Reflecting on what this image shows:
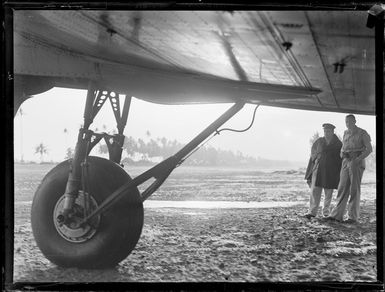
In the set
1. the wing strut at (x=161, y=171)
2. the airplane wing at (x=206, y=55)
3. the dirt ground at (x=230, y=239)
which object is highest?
the airplane wing at (x=206, y=55)

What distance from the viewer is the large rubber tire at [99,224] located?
340 centimetres

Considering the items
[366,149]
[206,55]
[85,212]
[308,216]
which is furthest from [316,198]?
[85,212]

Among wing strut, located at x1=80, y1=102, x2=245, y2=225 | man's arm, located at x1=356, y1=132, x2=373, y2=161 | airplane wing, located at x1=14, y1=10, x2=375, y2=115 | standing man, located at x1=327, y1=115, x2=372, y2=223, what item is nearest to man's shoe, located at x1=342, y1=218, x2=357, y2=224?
standing man, located at x1=327, y1=115, x2=372, y2=223

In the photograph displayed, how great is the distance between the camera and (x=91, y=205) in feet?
11.2

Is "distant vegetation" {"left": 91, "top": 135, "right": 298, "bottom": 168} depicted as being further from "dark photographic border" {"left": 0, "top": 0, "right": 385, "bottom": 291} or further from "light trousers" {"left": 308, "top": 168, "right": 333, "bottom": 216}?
"dark photographic border" {"left": 0, "top": 0, "right": 385, "bottom": 291}

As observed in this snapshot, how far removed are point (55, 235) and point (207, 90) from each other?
1.80 metres

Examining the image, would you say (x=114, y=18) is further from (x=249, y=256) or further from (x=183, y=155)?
(x=249, y=256)

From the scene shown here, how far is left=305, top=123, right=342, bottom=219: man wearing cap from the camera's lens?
12.3ft

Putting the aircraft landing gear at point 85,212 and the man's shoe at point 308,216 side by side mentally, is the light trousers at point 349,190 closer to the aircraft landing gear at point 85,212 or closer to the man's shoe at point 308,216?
the man's shoe at point 308,216

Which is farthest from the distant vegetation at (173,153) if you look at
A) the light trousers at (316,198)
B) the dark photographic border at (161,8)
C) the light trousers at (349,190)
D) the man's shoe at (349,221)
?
the dark photographic border at (161,8)

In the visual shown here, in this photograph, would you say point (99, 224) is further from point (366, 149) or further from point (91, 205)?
point (366, 149)

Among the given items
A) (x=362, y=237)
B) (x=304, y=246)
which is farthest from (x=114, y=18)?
(x=362, y=237)

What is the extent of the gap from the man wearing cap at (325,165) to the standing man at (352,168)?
7 cm

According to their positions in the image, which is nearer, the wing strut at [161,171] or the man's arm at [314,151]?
the wing strut at [161,171]
